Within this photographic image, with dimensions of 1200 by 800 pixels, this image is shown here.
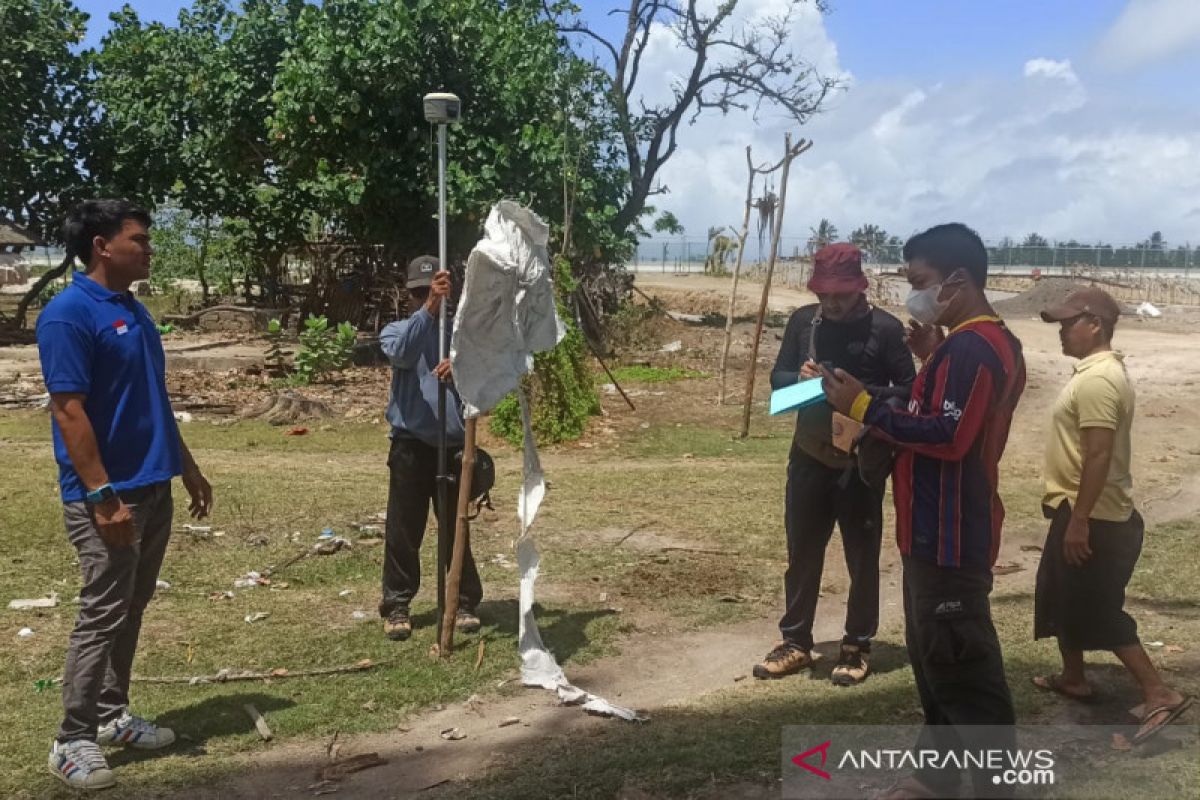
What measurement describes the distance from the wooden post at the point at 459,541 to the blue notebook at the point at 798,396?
5.59 feet

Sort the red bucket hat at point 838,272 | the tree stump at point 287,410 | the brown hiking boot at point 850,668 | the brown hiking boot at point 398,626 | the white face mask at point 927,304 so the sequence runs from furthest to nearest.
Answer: the tree stump at point 287,410 → the brown hiking boot at point 398,626 → the brown hiking boot at point 850,668 → the red bucket hat at point 838,272 → the white face mask at point 927,304

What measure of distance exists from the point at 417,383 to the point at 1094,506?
312 cm

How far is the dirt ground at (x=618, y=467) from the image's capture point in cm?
419

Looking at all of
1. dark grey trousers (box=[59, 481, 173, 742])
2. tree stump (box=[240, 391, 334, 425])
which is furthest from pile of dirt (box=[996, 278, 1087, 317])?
dark grey trousers (box=[59, 481, 173, 742])

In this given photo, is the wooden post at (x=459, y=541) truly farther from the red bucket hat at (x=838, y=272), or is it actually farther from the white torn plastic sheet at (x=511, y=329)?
the red bucket hat at (x=838, y=272)

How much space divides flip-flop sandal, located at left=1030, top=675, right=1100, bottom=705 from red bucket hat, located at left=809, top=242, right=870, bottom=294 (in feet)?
6.03

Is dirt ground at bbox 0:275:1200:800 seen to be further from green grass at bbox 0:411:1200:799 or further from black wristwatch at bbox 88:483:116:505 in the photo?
black wristwatch at bbox 88:483:116:505

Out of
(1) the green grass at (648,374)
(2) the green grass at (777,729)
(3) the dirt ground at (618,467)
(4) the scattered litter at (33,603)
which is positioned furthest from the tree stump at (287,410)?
(2) the green grass at (777,729)

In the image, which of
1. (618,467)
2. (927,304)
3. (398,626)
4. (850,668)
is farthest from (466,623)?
(618,467)

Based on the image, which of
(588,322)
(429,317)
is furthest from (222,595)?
(588,322)

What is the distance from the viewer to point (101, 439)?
4.04 metres

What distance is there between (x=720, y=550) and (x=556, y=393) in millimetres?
4596

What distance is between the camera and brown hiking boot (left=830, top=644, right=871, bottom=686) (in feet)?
16.3

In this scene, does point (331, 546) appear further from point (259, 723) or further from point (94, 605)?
point (94, 605)
